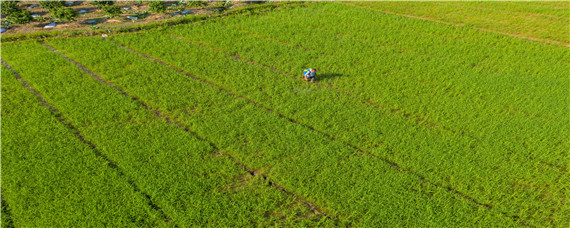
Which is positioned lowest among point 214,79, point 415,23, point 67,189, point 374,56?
point 67,189

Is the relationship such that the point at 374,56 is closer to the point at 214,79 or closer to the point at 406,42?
the point at 406,42

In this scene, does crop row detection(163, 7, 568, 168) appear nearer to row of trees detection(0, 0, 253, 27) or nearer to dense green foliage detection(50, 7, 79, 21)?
row of trees detection(0, 0, 253, 27)

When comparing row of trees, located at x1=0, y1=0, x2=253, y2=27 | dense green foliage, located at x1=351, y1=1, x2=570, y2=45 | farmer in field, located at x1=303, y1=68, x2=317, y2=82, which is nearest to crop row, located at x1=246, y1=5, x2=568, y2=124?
farmer in field, located at x1=303, y1=68, x2=317, y2=82

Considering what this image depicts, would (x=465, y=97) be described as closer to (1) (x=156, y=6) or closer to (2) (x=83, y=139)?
(2) (x=83, y=139)

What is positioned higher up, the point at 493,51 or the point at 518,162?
the point at 493,51

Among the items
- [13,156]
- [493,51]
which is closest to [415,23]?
[493,51]

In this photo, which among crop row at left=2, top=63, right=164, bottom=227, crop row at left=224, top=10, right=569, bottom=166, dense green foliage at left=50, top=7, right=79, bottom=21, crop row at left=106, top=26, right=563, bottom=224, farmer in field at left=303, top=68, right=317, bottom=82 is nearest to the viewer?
crop row at left=2, top=63, right=164, bottom=227

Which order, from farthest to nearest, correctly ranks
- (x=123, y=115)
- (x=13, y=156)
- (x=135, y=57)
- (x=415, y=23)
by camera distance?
(x=415, y=23), (x=135, y=57), (x=123, y=115), (x=13, y=156)
